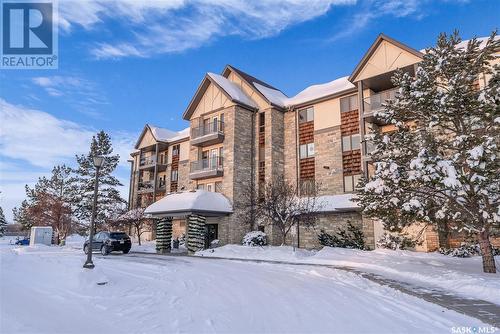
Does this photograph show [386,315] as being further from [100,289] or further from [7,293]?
[7,293]

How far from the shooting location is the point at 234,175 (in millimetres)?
28250

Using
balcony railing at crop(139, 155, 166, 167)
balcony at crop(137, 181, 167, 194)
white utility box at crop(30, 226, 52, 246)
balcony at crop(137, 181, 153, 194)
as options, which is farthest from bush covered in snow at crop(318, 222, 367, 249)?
white utility box at crop(30, 226, 52, 246)

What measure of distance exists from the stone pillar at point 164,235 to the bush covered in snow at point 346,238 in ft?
39.5

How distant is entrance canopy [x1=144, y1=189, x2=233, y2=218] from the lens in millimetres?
25469

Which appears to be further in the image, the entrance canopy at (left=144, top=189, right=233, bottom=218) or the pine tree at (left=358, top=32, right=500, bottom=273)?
the entrance canopy at (left=144, top=189, right=233, bottom=218)

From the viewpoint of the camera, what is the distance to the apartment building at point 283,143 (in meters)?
24.0

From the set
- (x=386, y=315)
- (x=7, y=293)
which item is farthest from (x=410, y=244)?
(x=7, y=293)

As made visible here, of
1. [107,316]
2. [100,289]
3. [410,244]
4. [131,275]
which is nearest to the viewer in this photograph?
[107,316]

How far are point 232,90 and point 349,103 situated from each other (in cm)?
1010

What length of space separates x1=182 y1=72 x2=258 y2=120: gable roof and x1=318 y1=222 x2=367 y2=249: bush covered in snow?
12.7 meters

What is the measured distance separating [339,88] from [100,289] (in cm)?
2304

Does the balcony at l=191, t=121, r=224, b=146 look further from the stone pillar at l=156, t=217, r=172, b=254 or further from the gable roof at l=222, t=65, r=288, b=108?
the stone pillar at l=156, t=217, r=172, b=254

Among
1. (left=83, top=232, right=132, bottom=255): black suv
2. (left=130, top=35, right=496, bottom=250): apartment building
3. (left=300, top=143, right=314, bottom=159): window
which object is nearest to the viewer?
(left=83, top=232, right=132, bottom=255): black suv

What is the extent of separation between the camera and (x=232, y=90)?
30.5m
